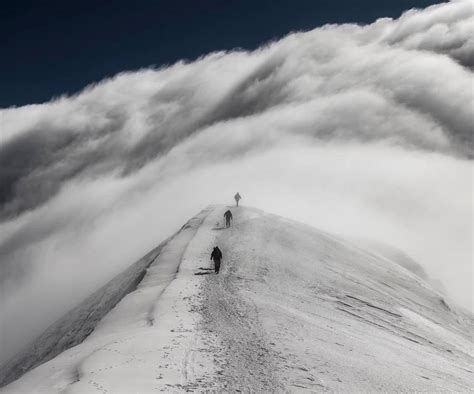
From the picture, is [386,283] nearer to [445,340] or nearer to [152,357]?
[445,340]

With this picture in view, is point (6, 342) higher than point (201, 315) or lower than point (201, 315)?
lower

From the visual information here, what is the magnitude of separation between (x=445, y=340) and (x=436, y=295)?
48.8 ft

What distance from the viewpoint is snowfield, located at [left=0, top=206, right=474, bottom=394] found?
14.1 m

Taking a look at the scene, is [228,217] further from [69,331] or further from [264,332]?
[264,332]

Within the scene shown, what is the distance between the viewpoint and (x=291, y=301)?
83.6 ft

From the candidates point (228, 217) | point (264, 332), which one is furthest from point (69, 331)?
point (264, 332)

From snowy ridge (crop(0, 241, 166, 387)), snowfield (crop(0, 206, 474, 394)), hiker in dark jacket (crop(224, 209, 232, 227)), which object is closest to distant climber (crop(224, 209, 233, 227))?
hiker in dark jacket (crop(224, 209, 232, 227))

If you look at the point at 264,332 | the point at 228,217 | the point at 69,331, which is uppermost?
the point at 228,217

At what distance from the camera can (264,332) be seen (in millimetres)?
18391

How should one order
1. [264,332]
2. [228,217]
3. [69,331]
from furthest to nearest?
[228,217]
[69,331]
[264,332]

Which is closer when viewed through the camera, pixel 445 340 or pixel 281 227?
pixel 445 340

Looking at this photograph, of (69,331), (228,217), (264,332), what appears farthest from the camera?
(228,217)

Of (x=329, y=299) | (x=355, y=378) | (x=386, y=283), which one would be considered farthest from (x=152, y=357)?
(x=386, y=283)

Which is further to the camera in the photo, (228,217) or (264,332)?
(228,217)
